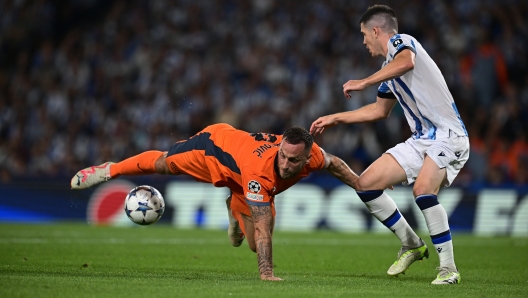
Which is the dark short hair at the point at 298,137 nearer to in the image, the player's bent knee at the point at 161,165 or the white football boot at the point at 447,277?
the white football boot at the point at 447,277

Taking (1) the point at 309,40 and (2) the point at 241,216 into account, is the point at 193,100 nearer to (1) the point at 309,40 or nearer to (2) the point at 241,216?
(1) the point at 309,40

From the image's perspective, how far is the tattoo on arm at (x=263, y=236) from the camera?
7.20 meters

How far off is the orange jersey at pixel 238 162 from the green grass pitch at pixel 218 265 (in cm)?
87

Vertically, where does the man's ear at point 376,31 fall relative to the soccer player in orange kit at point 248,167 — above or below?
above

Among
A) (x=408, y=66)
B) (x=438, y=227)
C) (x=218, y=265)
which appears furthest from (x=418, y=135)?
(x=218, y=265)

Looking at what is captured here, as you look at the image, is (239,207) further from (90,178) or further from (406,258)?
(406,258)

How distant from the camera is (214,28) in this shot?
20.9m

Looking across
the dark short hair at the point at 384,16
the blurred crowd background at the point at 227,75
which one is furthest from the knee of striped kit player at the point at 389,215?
the blurred crowd background at the point at 227,75

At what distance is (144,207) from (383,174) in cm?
269

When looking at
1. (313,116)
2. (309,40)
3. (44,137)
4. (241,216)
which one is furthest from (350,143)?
(241,216)

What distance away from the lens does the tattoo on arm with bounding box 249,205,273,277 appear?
720cm

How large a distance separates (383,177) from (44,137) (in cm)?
1321

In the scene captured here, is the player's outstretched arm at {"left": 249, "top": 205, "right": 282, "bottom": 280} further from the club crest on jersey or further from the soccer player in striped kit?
the soccer player in striped kit

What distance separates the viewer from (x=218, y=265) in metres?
9.33
